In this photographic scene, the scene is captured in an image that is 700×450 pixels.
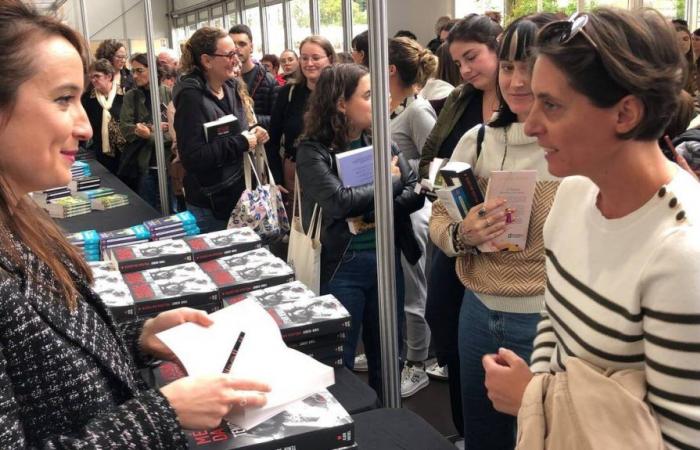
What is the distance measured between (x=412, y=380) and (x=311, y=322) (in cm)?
161

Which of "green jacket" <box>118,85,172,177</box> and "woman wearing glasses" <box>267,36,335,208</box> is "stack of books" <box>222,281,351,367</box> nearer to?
"woman wearing glasses" <box>267,36,335,208</box>

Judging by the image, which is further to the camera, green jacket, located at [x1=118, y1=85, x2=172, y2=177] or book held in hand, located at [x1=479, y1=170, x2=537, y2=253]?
green jacket, located at [x1=118, y1=85, x2=172, y2=177]

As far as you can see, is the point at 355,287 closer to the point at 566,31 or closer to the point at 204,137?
the point at 204,137

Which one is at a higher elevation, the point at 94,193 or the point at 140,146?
the point at 140,146

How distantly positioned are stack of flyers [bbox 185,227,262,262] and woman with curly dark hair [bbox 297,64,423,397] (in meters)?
0.26

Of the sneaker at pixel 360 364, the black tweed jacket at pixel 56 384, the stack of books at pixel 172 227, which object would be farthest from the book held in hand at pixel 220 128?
the black tweed jacket at pixel 56 384

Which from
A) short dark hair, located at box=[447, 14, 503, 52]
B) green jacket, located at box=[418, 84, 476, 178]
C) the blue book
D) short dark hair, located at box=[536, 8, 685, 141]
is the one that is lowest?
the blue book

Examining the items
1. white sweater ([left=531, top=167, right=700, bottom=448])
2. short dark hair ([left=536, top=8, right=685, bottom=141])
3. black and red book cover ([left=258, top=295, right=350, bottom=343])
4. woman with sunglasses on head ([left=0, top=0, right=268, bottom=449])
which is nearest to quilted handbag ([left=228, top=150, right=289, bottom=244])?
black and red book cover ([left=258, top=295, right=350, bottom=343])

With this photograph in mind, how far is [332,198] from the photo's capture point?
2316 mm

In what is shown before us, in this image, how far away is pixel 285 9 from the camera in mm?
13328

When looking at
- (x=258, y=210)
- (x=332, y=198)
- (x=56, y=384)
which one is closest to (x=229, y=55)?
(x=258, y=210)

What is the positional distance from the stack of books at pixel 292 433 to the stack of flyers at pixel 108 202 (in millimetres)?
2595

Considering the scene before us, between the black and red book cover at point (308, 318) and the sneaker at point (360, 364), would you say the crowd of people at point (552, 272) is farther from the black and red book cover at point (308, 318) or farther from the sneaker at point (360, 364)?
the sneaker at point (360, 364)

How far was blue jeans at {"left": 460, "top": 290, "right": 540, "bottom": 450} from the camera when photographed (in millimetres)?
1665
